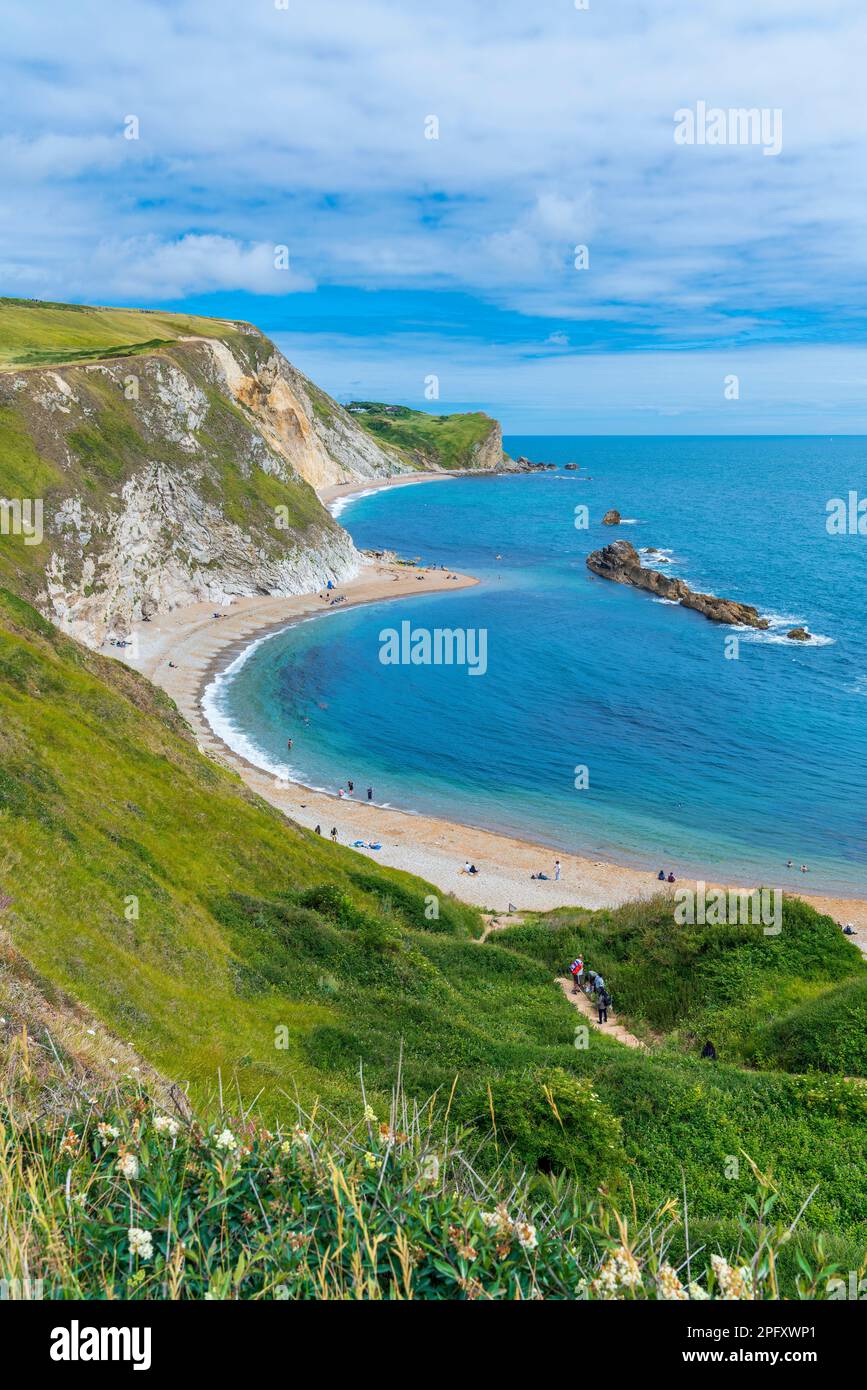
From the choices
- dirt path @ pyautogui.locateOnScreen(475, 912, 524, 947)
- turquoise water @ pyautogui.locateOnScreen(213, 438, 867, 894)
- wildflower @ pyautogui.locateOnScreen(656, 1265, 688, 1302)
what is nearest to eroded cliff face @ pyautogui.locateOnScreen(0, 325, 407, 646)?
turquoise water @ pyautogui.locateOnScreen(213, 438, 867, 894)

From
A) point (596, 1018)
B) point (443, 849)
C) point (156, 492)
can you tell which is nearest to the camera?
point (596, 1018)

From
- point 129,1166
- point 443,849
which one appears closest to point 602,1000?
point 443,849

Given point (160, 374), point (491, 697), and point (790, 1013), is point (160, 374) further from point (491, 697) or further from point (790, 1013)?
point (790, 1013)

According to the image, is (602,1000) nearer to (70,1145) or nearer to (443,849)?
(443,849)

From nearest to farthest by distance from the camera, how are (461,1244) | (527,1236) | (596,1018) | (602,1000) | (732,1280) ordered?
(732,1280) → (461,1244) → (527,1236) → (596,1018) → (602,1000)

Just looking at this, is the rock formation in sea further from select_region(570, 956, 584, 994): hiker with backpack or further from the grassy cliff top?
select_region(570, 956, 584, 994): hiker with backpack

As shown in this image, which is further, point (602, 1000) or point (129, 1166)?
point (602, 1000)

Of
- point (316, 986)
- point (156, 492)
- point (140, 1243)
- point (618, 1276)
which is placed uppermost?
point (156, 492)
